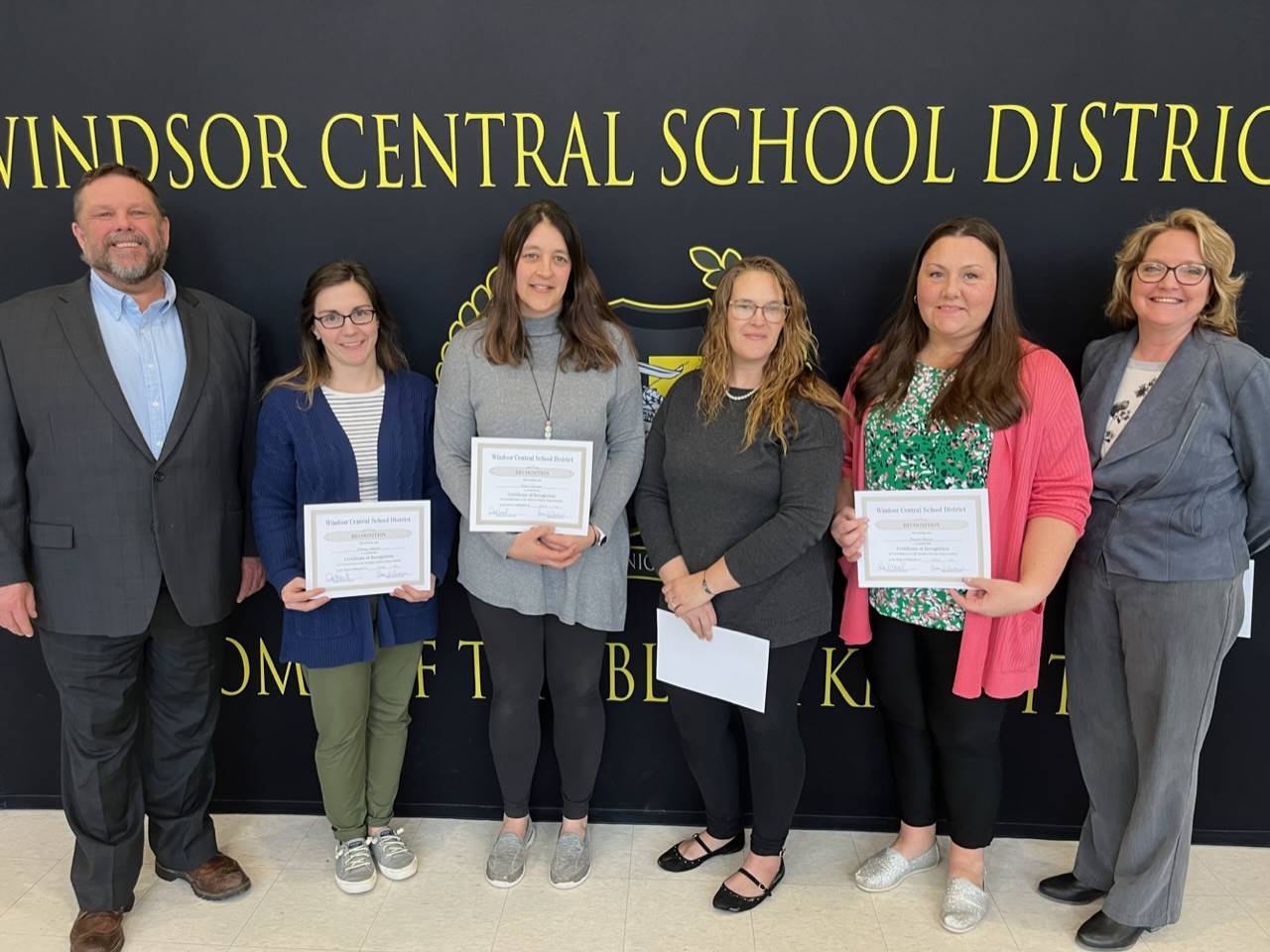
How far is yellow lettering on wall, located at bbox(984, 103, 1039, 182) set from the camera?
7.20 feet

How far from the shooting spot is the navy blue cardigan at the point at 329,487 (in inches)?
79.5

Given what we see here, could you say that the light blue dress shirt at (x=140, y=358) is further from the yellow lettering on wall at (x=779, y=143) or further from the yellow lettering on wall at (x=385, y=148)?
the yellow lettering on wall at (x=779, y=143)

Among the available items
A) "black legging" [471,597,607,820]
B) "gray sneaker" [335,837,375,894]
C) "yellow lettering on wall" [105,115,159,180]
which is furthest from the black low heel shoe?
"yellow lettering on wall" [105,115,159,180]

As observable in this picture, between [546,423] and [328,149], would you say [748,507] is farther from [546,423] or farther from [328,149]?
[328,149]

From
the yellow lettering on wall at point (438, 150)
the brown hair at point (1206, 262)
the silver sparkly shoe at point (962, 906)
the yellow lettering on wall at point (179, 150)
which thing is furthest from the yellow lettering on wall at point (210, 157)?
the silver sparkly shoe at point (962, 906)

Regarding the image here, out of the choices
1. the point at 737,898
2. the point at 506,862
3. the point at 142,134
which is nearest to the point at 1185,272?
the point at 737,898

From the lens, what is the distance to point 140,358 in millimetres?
1980

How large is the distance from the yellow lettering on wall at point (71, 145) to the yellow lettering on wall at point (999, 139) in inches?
96.6

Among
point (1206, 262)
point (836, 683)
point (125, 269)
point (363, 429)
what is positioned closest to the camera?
point (1206, 262)

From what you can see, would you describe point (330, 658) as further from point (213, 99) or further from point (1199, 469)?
point (1199, 469)

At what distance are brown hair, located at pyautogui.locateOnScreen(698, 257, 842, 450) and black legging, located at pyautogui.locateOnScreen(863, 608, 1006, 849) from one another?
0.60 meters

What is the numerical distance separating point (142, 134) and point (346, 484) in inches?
47.6

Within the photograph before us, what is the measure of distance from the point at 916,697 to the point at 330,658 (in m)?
1.49

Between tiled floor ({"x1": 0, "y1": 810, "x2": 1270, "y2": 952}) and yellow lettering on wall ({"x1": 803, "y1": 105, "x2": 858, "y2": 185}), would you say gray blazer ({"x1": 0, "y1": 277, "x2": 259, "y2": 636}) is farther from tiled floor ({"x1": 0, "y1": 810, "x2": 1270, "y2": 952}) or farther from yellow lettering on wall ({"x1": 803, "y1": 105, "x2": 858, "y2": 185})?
yellow lettering on wall ({"x1": 803, "y1": 105, "x2": 858, "y2": 185})
